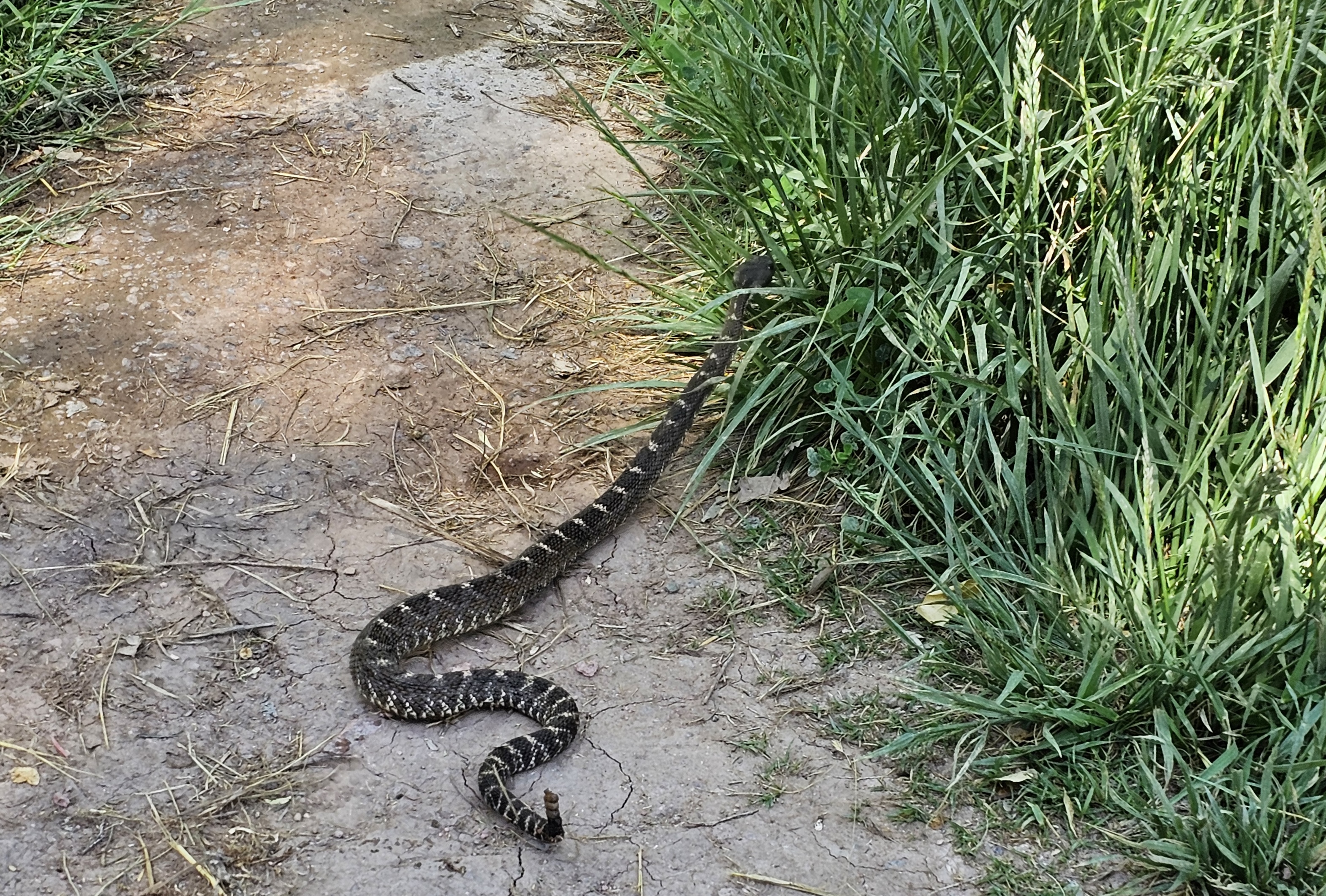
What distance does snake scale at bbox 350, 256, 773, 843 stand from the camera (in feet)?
11.7

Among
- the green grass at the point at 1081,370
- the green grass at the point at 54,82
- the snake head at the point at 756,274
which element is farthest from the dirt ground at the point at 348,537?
the snake head at the point at 756,274

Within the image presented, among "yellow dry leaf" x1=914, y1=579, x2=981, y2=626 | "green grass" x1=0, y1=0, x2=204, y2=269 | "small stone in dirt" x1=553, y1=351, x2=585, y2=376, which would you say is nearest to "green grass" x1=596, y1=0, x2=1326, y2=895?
"yellow dry leaf" x1=914, y1=579, x2=981, y2=626

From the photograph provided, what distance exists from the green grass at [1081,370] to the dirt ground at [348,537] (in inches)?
18.9

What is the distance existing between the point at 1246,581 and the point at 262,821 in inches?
111

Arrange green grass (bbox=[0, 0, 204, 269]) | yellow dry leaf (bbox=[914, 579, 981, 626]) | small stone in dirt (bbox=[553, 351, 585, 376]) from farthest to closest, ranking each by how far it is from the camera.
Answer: green grass (bbox=[0, 0, 204, 269]) → small stone in dirt (bbox=[553, 351, 585, 376]) → yellow dry leaf (bbox=[914, 579, 981, 626])

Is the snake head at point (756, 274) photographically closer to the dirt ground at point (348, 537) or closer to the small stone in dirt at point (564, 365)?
the dirt ground at point (348, 537)

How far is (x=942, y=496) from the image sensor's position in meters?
4.06

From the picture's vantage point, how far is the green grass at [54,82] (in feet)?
19.0

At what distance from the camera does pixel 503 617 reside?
4.27m

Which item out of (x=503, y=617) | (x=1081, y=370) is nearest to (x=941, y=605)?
(x=1081, y=370)

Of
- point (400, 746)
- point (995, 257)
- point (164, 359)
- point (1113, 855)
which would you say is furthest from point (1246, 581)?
point (164, 359)

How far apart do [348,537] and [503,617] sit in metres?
0.69

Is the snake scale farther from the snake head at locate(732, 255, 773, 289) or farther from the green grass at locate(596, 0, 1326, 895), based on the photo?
the green grass at locate(596, 0, 1326, 895)

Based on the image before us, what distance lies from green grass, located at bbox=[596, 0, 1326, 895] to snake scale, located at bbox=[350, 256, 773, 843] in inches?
10.1
